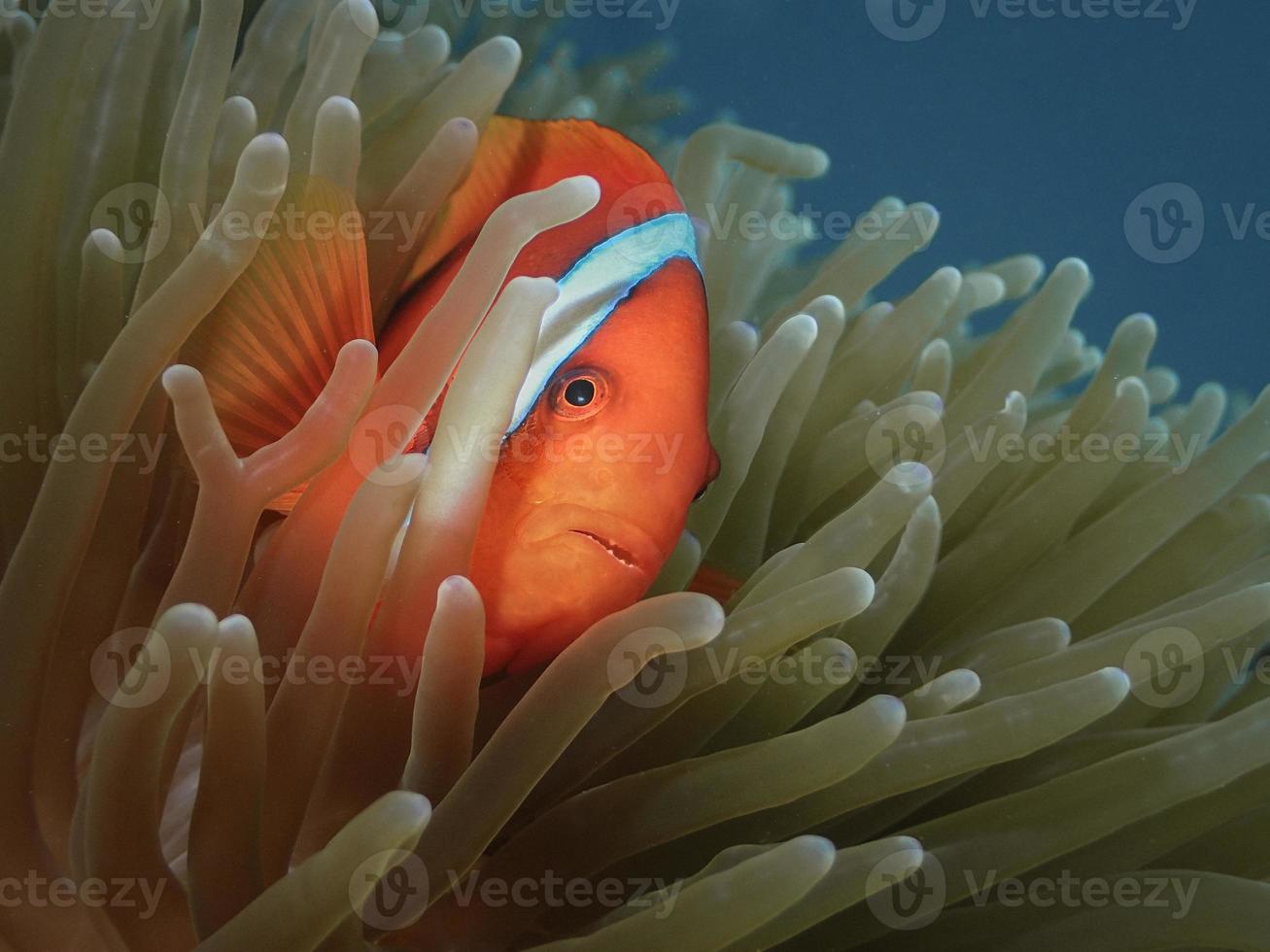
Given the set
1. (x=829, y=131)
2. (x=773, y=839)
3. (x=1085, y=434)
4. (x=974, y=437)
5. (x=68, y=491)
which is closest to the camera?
(x=68, y=491)

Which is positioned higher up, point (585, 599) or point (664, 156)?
point (664, 156)

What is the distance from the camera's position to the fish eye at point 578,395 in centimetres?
83

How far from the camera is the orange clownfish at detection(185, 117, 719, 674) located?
2.66 feet

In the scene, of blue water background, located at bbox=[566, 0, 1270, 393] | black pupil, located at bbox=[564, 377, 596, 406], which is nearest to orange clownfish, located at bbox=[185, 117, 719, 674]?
black pupil, located at bbox=[564, 377, 596, 406]

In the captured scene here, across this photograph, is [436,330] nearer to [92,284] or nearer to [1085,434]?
[92,284]

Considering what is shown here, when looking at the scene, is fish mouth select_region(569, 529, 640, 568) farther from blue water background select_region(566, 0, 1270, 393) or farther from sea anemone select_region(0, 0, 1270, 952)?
blue water background select_region(566, 0, 1270, 393)

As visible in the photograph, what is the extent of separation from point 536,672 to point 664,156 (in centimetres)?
122

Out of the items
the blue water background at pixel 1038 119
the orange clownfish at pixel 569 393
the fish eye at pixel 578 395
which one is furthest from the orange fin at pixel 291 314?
the blue water background at pixel 1038 119

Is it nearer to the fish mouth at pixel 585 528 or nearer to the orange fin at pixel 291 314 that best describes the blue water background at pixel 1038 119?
the orange fin at pixel 291 314

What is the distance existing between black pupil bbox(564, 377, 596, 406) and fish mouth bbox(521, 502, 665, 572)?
8 cm

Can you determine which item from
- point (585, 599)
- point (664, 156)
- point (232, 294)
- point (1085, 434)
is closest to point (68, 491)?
point (232, 294)

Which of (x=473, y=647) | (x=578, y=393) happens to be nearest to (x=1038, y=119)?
(x=578, y=393)

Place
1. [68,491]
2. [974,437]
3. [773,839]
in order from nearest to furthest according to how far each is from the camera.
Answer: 1. [68,491]
2. [773,839]
3. [974,437]

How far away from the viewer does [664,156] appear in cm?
190
